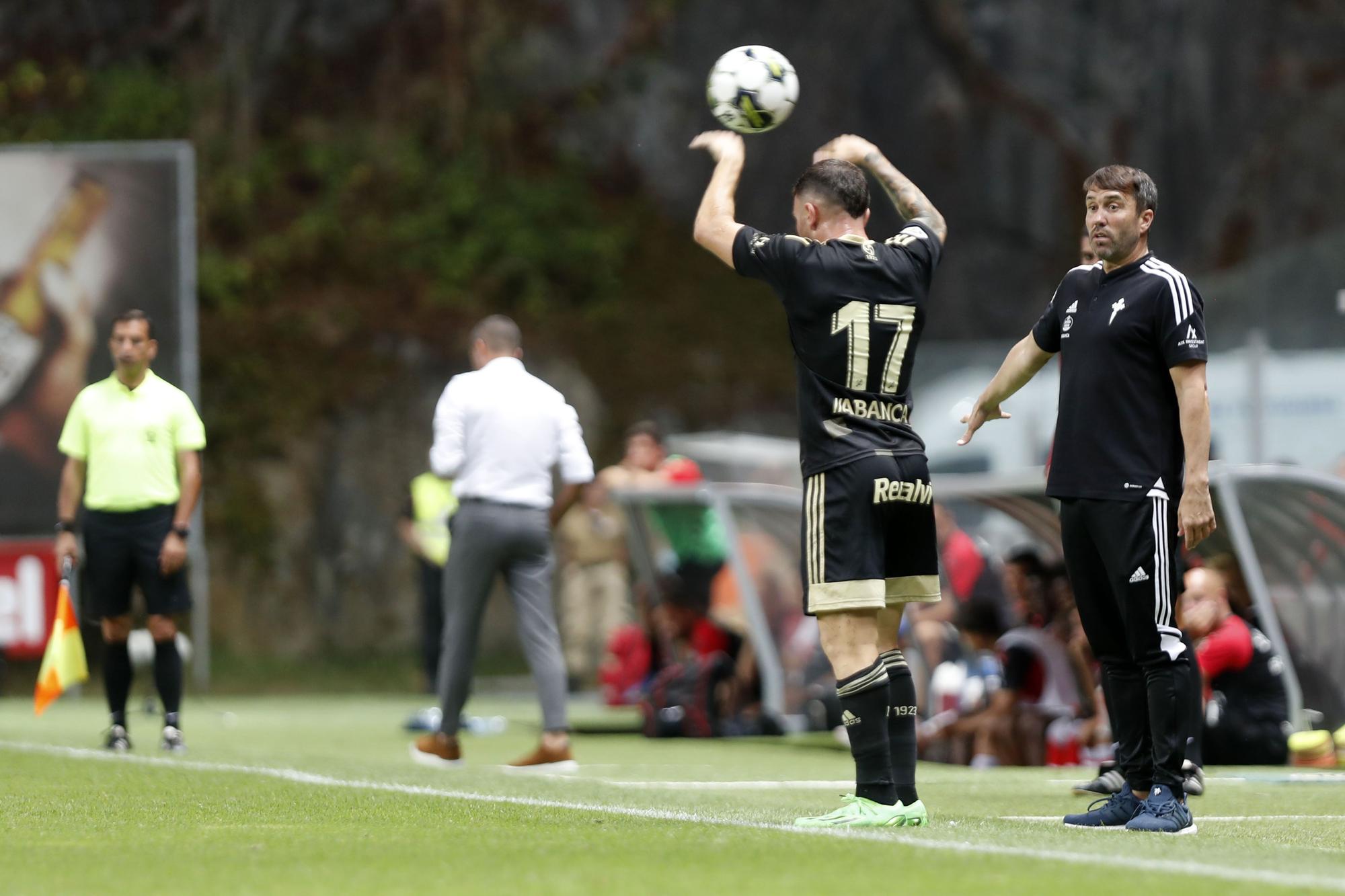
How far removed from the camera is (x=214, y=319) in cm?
Answer: 2456

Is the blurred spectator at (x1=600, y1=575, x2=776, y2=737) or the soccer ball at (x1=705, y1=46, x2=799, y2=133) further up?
the soccer ball at (x1=705, y1=46, x2=799, y2=133)

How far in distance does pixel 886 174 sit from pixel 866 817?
7.27 ft

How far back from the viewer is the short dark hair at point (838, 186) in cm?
674

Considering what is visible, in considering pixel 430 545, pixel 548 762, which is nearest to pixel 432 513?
pixel 430 545

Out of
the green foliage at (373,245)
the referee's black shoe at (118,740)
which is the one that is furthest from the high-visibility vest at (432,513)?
the green foliage at (373,245)

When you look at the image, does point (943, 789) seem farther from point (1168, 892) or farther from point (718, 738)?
point (718, 738)

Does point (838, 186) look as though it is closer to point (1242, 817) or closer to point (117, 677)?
point (1242, 817)

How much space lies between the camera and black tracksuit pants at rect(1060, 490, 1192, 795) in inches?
265

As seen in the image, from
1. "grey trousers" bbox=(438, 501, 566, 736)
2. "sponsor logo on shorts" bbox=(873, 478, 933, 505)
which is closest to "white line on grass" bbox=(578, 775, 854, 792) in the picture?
"grey trousers" bbox=(438, 501, 566, 736)

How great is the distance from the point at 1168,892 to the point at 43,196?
1630 cm

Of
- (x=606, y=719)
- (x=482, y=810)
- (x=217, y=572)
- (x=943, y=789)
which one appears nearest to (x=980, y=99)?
(x=217, y=572)

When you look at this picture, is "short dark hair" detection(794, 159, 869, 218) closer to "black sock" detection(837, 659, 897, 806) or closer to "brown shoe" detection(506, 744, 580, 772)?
"black sock" detection(837, 659, 897, 806)

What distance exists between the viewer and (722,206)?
22.0ft

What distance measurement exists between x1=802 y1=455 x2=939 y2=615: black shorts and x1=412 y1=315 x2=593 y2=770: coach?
3.67 metres
